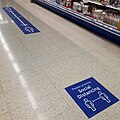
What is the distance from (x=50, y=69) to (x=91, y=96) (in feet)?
2.50

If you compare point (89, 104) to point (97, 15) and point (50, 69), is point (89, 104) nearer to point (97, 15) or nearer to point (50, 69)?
point (50, 69)

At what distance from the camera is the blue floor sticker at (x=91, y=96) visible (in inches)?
65.5

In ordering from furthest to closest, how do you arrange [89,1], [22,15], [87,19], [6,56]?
[22,15], [89,1], [87,19], [6,56]

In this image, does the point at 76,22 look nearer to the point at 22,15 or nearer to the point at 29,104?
the point at 22,15

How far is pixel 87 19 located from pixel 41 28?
1181mm

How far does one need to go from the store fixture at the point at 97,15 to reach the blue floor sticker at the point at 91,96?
1.45 metres

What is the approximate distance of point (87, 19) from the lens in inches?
146

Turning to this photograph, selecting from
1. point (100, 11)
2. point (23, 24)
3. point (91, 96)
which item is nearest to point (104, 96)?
point (91, 96)

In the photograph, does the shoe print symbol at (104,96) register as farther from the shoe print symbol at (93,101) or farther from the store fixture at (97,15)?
the store fixture at (97,15)

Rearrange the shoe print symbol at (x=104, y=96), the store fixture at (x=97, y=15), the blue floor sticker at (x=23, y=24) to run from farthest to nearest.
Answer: the blue floor sticker at (x=23, y=24)
the store fixture at (x=97, y=15)
the shoe print symbol at (x=104, y=96)

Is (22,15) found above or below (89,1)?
below

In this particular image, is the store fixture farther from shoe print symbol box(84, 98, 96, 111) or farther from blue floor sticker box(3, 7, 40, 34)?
shoe print symbol box(84, 98, 96, 111)

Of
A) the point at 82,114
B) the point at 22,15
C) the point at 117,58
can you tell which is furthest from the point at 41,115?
the point at 22,15

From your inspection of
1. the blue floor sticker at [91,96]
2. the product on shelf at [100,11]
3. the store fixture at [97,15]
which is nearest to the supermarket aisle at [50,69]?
the blue floor sticker at [91,96]
